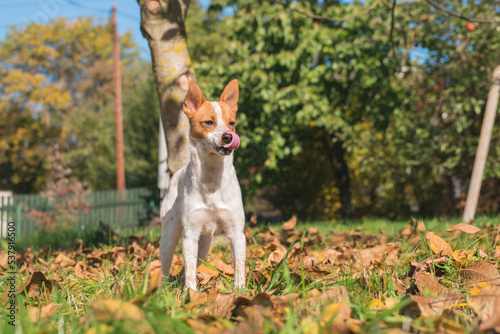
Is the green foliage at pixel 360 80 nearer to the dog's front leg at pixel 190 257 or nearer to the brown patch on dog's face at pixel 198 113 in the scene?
the brown patch on dog's face at pixel 198 113

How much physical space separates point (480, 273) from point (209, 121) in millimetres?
1652

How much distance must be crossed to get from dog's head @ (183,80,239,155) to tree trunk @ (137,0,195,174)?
1555 millimetres

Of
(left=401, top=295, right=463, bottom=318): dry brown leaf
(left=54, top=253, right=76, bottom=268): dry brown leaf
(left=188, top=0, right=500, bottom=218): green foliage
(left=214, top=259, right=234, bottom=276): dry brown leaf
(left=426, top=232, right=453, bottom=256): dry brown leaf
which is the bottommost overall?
(left=54, top=253, right=76, bottom=268): dry brown leaf

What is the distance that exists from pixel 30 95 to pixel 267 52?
26.9 m

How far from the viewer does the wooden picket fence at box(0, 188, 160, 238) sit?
43.2ft

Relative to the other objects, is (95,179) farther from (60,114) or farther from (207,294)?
(207,294)

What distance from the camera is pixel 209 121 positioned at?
2.40m

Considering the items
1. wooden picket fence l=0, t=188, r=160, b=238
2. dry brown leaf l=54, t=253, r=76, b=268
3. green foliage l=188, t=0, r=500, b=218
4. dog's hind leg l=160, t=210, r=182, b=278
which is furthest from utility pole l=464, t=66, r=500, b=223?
wooden picket fence l=0, t=188, r=160, b=238

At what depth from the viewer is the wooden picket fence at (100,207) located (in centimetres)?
1316

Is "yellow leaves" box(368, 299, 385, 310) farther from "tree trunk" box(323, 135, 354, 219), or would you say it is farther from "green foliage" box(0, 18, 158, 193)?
"green foliage" box(0, 18, 158, 193)

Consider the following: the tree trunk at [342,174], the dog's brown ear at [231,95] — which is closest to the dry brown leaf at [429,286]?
the dog's brown ear at [231,95]

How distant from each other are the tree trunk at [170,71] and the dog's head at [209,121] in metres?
1.56

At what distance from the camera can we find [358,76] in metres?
9.84

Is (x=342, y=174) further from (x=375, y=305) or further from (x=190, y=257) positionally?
(x=375, y=305)
